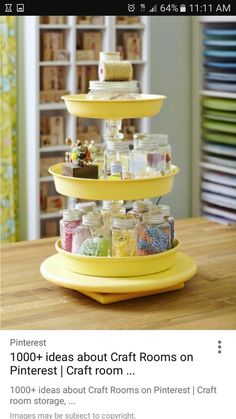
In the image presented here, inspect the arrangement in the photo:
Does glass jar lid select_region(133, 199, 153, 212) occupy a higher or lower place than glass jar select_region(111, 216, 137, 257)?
higher

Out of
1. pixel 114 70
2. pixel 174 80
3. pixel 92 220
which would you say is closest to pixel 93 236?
pixel 92 220

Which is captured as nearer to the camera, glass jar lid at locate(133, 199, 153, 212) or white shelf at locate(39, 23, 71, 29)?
glass jar lid at locate(133, 199, 153, 212)

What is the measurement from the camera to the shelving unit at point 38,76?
262cm

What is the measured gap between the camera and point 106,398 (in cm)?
106

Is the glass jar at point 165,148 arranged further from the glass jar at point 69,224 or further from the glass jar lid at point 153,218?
the glass jar at point 69,224

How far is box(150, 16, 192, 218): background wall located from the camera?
2.87 m

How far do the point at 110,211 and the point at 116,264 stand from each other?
125 mm

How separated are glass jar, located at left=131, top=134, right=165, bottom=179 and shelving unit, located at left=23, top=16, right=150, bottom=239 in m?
0.97

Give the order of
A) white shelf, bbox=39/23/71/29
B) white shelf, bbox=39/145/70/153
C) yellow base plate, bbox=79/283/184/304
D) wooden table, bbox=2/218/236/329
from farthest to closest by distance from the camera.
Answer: white shelf, bbox=39/145/70/153
white shelf, bbox=39/23/71/29
yellow base plate, bbox=79/283/184/304
wooden table, bbox=2/218/236/329

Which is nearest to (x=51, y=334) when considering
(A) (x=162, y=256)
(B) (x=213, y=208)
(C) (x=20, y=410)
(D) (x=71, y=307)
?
(C) (x=20, y=410)

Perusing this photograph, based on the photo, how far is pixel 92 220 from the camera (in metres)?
1.73

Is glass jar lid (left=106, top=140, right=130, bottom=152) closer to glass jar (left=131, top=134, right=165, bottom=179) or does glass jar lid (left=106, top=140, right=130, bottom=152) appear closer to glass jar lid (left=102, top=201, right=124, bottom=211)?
glass jar (left=131, top=134, right=165, bottom=179)

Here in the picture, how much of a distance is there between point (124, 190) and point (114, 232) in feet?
0.30

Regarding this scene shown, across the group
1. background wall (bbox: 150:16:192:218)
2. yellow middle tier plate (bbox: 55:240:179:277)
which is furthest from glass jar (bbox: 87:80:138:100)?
background wall (bbox: 150:16:192:218)
